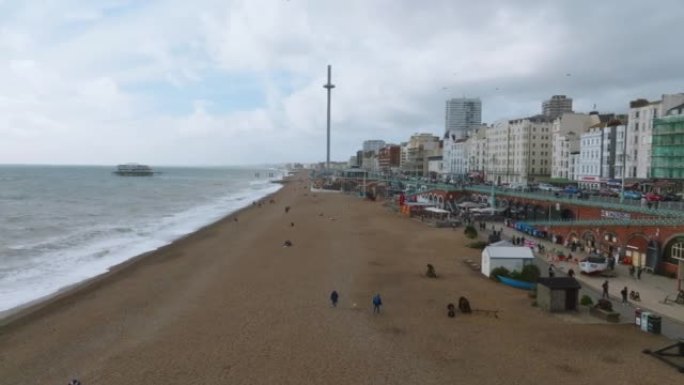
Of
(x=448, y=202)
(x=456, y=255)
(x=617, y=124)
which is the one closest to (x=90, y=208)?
(x=448, y=202)

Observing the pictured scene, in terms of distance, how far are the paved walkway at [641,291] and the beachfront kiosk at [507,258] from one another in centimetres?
168

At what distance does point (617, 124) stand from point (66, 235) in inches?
2431

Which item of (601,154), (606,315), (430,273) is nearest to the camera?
(606,315)

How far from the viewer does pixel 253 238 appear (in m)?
41.5

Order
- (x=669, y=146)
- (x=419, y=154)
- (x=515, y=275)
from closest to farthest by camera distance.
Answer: (x=515, y=275) → (x=669, y=146) → (x=419, y=154)

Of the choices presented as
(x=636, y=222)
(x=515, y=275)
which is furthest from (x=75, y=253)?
(x=636, y=222)

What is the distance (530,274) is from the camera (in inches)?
978

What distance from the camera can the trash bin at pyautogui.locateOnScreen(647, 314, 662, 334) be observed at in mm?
17578

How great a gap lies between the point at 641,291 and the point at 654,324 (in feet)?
A: 20.6

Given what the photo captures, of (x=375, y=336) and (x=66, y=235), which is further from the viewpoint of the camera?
(x=66, y=235)

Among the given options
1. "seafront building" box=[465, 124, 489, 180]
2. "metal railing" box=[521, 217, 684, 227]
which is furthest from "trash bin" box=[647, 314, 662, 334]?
"seafront building" box=[465, 124, 489, 180]

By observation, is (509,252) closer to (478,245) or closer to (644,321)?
(644,321)

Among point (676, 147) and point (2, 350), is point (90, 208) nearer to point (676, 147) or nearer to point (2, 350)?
point (2, 350)

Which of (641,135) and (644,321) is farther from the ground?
(641,135)
